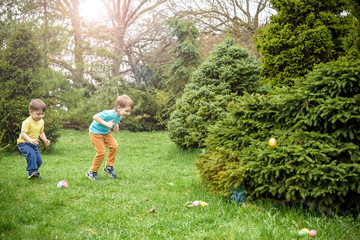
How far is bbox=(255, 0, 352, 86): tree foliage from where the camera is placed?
723cm

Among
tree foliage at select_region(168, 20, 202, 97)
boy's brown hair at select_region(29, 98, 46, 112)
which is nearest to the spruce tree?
boy's brown hair at select_region(29, 98, 46, 112)

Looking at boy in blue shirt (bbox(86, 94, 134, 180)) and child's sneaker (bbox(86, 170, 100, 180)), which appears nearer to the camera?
boy in blue shirt (bbox(86, 94, 134, 180))

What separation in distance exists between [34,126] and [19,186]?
1.14 metres

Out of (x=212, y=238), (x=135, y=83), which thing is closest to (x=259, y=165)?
(x=212, y=238)

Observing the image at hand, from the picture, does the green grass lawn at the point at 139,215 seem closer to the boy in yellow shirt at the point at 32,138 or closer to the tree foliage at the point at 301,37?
the boy in yellow shirt at the point at 32,138

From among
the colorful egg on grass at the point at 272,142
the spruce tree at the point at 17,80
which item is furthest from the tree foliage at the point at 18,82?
the colorful egg on grass at the point at 272,142

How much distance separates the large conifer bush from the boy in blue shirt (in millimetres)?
2662

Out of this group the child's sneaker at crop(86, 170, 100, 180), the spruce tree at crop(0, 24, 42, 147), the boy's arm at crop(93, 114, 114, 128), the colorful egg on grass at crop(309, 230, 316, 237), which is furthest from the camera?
the spruce tree at crop(0, 24, 42, 147)

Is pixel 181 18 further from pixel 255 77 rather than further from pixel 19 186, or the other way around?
pixel 19 186

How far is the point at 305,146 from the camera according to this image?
3.18 m

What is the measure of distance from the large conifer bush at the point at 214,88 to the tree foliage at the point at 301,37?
2.47 feet

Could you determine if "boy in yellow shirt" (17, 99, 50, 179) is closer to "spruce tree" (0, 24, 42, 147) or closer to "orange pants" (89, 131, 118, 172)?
"orange pants" (89, 131, 118, 172)

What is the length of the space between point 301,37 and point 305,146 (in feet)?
17.0

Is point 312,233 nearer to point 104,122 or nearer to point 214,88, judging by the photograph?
point 104,122
